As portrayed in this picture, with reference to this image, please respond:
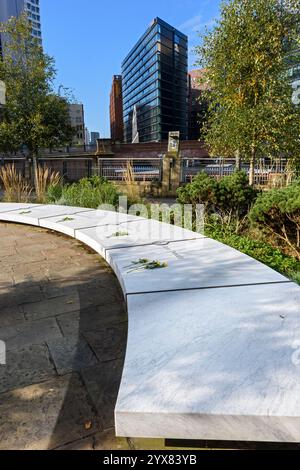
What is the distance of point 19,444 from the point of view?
4.74 feet

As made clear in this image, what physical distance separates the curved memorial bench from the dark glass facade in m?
74.7

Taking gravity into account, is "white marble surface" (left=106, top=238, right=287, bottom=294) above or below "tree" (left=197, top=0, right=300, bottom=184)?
below

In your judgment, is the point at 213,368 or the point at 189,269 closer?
the point at 213,368

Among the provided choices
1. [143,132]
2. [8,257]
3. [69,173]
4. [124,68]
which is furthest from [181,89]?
[8,257]

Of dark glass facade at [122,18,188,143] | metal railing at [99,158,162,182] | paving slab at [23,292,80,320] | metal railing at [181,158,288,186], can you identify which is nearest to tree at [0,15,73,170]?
metal railing at [99,158,162,182]

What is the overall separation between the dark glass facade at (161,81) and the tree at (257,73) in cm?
6793

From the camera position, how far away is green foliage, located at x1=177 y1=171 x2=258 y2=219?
559 cm

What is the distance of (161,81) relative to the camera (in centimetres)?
7206

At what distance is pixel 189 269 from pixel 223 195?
2.79m

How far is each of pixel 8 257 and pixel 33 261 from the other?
0.44 m

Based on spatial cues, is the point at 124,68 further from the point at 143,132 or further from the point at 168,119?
the point at 168,119

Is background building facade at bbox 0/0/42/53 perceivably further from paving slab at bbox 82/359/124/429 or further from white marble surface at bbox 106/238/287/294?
paving slab at bbox 82/359/124/429

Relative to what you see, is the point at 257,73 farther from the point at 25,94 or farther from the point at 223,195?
the point at 25,94

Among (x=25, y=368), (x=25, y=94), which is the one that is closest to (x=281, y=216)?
(x=25, y=368)
